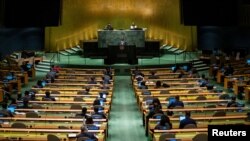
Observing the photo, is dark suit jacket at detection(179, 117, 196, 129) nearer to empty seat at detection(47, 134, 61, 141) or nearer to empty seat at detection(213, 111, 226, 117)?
empty seat at detection(213, 111, 226, 117)

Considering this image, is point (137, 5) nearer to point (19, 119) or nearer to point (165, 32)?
point (165, 32)

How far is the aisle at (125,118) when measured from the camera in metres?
16.1

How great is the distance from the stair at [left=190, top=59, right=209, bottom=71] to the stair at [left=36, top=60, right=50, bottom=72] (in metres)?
9.73

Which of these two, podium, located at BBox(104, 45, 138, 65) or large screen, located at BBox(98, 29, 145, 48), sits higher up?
large screen, located at BBox(98, 29, 145, 48)

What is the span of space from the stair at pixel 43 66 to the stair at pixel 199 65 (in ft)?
31.9

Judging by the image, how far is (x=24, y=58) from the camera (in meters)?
31.5

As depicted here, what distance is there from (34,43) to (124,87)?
1296cm

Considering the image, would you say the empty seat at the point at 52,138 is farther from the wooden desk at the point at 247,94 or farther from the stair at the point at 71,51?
the stair at the point at 71,51

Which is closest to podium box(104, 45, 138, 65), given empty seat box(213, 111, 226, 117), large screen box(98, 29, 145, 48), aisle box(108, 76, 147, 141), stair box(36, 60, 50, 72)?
large screen box(98, 29, 145, 48)

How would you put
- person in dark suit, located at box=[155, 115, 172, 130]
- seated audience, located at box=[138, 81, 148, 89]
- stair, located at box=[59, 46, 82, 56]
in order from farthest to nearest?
stair, located at box=[59, 46, 82, 56] < seated audience, located at box=[138, 81, 148, 89] < person in dark suit, located at box=[155, 115, 172, 130]

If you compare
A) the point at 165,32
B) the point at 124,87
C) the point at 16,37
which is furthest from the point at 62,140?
the point at 165,32

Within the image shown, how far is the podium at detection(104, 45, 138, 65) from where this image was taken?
3122 cm

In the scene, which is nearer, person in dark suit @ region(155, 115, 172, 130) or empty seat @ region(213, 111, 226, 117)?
person in dark suit @ region(155, 115, 172, 130)

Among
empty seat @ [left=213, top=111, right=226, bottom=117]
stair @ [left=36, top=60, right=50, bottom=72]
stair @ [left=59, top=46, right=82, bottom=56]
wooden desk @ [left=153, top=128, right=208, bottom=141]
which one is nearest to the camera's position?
wooden desk @ [left=153, top=128, right=208, bottom=141]
